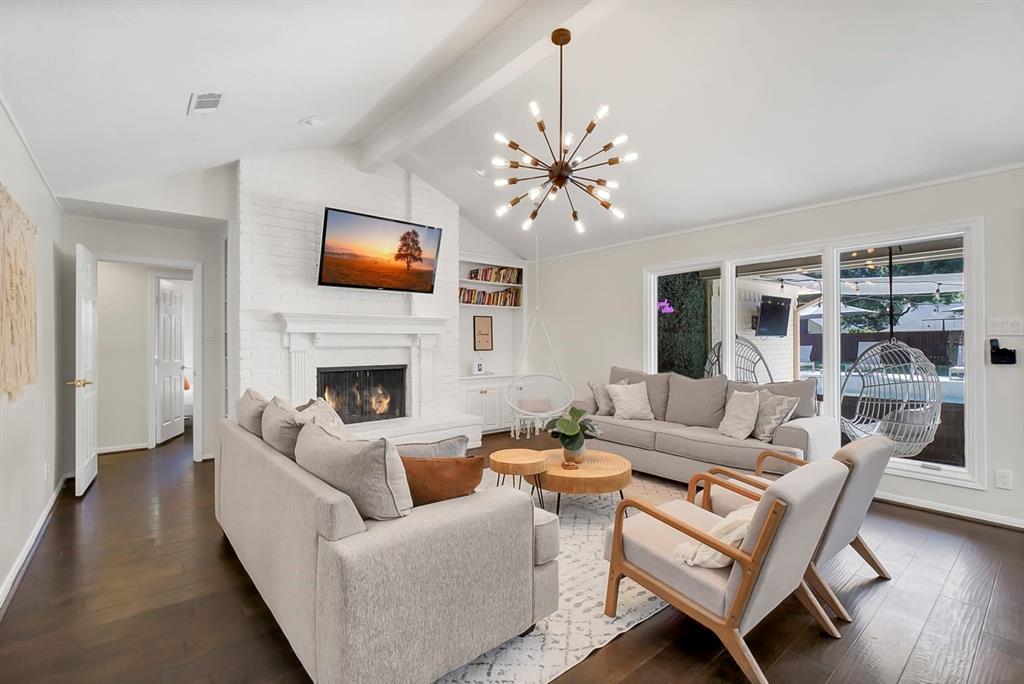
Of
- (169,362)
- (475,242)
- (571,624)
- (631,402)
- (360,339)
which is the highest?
(475,242)

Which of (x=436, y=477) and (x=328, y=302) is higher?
(x=328, y=302)

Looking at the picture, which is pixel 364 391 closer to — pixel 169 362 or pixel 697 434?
pixel 169 362

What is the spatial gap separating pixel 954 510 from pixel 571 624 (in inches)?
126

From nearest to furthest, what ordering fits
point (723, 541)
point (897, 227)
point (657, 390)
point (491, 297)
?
point (723, 541)
point (897, 227)
point (657, 390)
point (491, 297)

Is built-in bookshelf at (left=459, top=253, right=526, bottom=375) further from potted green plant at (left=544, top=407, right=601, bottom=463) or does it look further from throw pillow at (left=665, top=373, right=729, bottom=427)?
potted green plant at (left=544, top=407, right=601, bottom=463)

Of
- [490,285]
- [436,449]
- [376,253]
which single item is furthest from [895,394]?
[376,253]

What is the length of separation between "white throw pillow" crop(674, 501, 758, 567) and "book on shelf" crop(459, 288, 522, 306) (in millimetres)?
4723

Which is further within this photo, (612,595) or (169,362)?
(169,362)

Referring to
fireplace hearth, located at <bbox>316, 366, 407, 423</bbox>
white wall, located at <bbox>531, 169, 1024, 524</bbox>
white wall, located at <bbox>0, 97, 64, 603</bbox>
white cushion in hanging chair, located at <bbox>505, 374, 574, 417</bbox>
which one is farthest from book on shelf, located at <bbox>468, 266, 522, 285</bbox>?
white wall, located at <bbox>0, 97, 64, 603</bbox>

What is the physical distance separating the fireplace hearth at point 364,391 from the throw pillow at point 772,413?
3523mm

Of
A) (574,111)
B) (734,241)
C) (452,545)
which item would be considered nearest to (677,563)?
(452,545)

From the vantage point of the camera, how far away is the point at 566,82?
11.7ft

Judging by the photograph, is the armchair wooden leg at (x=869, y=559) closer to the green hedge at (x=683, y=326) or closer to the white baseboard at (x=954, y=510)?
the white baseboard at (x=954, y=510)

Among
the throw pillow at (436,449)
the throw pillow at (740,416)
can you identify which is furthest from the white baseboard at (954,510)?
the throw pillow at (436,449)
